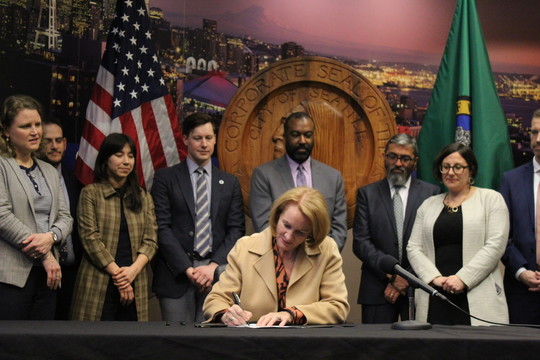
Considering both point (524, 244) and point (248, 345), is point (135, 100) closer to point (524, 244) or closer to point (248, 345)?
point (524, 244)

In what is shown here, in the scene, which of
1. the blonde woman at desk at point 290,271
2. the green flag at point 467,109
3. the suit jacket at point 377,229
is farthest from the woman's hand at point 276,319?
the green flag at point 467,109

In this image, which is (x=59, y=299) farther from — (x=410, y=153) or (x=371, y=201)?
(x=410, y=153)

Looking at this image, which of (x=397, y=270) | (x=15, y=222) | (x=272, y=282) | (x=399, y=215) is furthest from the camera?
(x=399, y=215)

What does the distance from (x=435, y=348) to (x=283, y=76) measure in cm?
295

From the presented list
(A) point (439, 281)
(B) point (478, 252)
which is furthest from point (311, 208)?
(B) point (478, 252)

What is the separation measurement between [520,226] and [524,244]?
0.11 meters

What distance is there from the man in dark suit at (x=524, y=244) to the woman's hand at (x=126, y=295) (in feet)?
7.15

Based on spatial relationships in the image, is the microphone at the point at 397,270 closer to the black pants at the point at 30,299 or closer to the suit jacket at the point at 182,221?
the suit jacket at the point at 182,221

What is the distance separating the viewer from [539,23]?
5.70 m

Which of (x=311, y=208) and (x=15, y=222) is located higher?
(x=311, y=208)

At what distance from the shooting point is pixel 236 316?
2.85m

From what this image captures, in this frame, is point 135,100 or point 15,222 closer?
point 15,222

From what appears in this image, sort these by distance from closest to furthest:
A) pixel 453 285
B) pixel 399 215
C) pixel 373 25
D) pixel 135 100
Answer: pixel 453 285 < pixel 399 215 < pixel 135 100 < pixel 373 25

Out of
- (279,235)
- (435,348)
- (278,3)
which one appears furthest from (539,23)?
(435,348)
